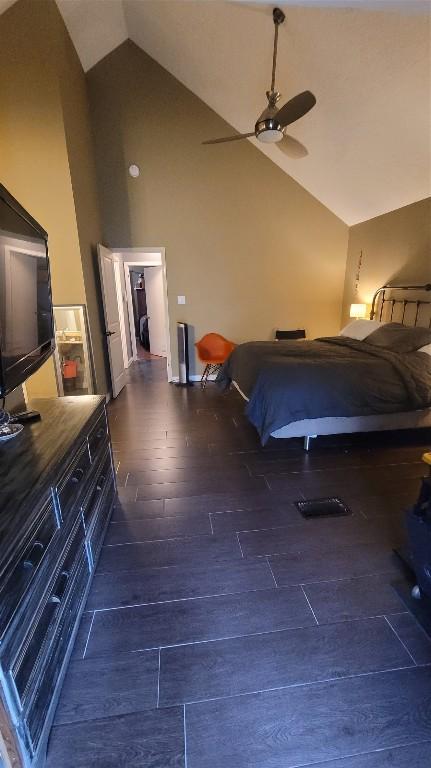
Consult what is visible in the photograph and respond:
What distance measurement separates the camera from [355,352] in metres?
3.30

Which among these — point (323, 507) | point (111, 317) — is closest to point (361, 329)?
point (323, 507)

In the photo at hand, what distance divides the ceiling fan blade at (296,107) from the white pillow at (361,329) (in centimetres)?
230

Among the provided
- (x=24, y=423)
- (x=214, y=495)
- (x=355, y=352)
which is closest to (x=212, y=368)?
(x=355, y=352)

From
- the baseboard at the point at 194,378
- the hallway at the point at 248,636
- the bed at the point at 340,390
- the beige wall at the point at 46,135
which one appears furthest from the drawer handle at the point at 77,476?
the baseboard at the point at 194,378

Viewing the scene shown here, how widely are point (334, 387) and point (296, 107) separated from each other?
2.19 metres

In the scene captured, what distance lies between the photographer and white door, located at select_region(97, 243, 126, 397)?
403 cm

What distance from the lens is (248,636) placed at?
51.5 inches

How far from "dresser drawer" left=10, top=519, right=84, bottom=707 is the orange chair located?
143 inches

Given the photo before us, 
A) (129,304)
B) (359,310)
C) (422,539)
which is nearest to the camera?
(422,539)

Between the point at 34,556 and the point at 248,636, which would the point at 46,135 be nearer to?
the point at 34,556

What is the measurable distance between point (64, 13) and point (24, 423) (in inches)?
162

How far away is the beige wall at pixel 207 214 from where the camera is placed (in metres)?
4.15

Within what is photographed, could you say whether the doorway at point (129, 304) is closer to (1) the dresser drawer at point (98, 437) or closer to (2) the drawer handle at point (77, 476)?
(1) the dresser drawer at point (98, 437)

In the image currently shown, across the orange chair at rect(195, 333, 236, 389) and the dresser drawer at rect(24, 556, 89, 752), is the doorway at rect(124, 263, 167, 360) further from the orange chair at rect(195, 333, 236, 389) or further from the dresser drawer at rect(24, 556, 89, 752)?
the dresser drawer at rect(24, 556, 89, 752)
